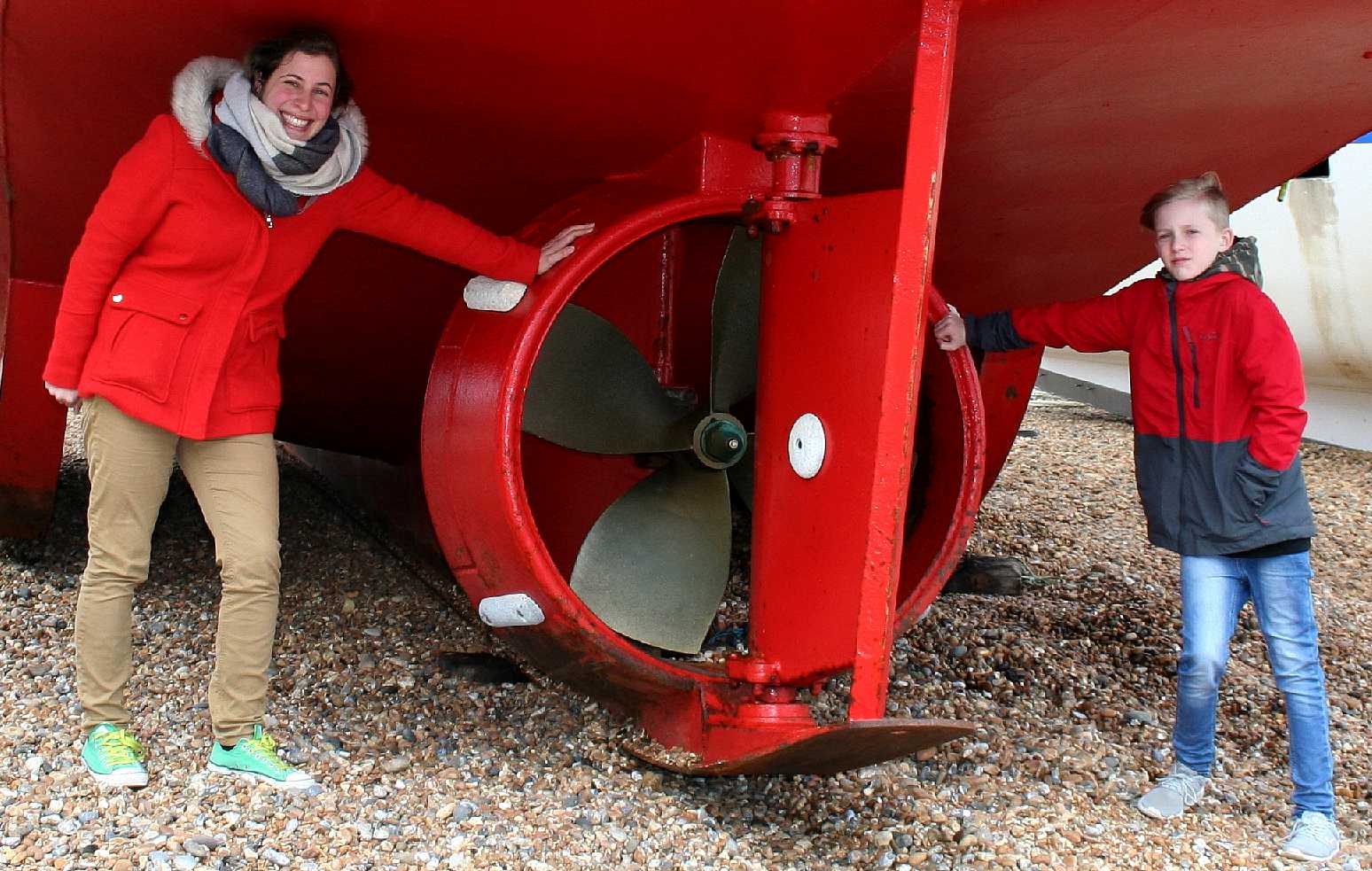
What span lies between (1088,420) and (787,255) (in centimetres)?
827

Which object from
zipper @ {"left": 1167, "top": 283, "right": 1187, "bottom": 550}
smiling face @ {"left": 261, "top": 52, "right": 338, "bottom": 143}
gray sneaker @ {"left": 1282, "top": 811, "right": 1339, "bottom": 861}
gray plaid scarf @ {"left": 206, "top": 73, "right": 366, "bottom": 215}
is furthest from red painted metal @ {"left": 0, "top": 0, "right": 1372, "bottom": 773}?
gray sneaker @ {"left": 1282, "top": 811, "right": 1339, "bottom": 861}

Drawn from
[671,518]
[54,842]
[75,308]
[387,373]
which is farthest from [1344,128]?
[54,842]

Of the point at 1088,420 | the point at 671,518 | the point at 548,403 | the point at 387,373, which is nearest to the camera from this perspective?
the point at 548,403

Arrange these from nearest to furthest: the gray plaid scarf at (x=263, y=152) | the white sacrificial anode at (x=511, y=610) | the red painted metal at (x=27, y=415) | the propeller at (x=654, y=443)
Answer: the gray plaid scarf at (x=263, y=152) → the white sacrificial anode at (x=511, y=610) → the propeller at (x=654, y=443) → the red painted metal at (x=27, y=415)

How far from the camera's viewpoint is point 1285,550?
3.06 metres

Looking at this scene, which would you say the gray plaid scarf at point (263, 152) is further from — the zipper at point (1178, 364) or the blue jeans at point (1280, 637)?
the blue jeans at point (1280, 637)

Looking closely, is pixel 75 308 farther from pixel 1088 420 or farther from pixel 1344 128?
pixel 1088 420

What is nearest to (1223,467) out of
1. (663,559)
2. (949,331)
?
(949,331)

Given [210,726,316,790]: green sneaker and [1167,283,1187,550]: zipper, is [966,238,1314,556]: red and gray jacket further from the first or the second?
[210,726,316,790]: green sneaker

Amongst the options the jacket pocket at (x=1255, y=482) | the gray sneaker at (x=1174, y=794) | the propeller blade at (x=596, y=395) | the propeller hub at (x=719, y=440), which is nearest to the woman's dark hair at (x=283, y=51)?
the propeller blade at (x=596, y=395)

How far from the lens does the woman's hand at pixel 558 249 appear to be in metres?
3.28

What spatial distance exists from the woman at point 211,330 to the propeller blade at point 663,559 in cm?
98

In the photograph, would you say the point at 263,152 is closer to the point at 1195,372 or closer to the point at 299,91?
the point at 299,91

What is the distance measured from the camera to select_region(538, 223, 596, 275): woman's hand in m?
3.28
